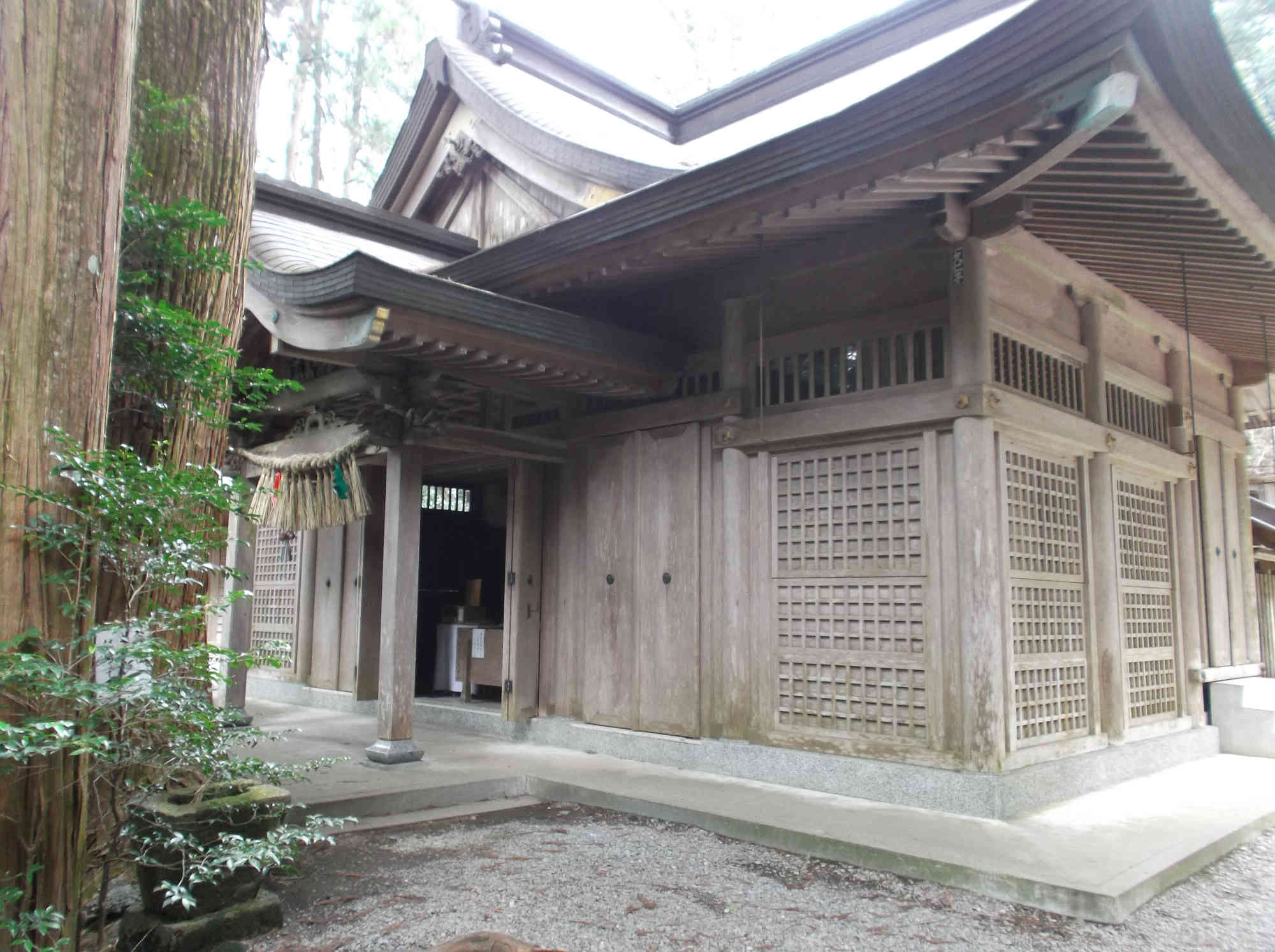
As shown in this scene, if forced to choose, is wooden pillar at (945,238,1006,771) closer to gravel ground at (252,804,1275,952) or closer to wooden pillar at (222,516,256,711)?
gravel ground at (252,804,1275,952)

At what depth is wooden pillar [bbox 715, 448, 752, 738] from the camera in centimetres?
580

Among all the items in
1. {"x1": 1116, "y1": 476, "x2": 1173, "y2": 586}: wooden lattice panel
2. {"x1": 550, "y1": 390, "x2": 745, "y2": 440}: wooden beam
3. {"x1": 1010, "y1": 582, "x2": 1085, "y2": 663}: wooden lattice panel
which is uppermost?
{"x1": 550, "y1": 390, "x2": 745, "y2": 440}: wooden beam

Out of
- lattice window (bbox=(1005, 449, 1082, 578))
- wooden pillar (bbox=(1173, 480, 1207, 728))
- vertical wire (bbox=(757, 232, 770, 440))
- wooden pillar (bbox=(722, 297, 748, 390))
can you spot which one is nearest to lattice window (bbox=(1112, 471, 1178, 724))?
wooden pillar (bbox=(1173, 480, 1207, 728))

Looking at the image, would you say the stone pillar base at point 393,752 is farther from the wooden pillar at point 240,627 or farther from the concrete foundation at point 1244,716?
the concrete foundation at point 1244,716

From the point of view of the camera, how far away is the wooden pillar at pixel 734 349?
6.05m

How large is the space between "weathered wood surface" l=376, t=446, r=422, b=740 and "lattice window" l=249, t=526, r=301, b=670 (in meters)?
3.54

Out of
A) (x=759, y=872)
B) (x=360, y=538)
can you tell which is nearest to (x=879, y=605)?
(x=759, y=872)

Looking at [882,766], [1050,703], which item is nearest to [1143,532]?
[1050,703]

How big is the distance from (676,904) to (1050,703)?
2865 millimetres

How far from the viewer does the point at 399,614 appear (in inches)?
238

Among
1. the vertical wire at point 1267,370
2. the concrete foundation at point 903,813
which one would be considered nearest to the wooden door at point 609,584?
the concrete foundation at point 903,813

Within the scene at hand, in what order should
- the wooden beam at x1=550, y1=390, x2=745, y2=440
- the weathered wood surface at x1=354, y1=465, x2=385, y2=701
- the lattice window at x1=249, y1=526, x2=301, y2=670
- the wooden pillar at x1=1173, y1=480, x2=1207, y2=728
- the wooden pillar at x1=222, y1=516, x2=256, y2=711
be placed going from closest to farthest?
the wooden beam at x1=550, y1=390, x2=745, y2=440
the wooden pillar at x1=1173, y1=480, x2=1207, y2=728
the wooden pillar at x1=222, y1=516, x2=256, y2=711
the weathered wood surface at x1=354, y1=465, x2=385, y2=701
the lattice window at x1=249, y1=526, x2=301, y2=670

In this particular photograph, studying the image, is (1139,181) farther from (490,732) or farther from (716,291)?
(490,732)

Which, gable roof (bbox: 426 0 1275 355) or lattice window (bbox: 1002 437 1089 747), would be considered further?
lattice window (bbox: 1002 437 1089 747)
